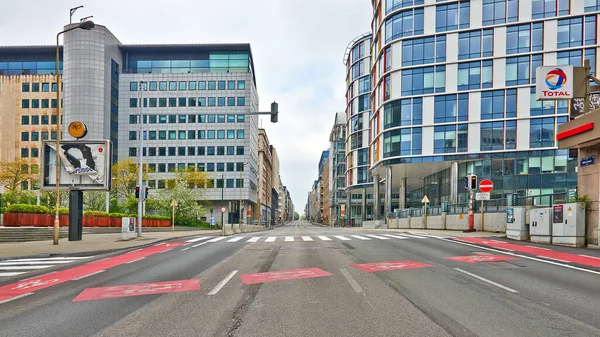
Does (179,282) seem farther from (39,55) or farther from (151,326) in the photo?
(39,55)

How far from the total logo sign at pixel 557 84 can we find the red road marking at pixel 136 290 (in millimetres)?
19088

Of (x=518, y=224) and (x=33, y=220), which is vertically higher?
(x=518, y=224)

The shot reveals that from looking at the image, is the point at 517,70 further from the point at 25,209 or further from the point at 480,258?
the point at 25,209

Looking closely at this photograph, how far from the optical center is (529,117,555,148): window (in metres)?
43.9

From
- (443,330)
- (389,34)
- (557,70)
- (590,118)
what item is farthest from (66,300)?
(389,34)

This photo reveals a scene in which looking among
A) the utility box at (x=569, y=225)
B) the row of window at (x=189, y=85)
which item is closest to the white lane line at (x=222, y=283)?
the utility box at (x=569, y=225)

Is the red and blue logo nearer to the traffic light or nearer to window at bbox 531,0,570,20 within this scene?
the traffic light

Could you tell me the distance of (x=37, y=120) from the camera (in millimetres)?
79000

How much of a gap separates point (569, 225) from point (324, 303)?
1480 centimetres

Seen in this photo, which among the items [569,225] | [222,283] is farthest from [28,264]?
[569,225]

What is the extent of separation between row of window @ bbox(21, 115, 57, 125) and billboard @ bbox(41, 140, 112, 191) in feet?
219

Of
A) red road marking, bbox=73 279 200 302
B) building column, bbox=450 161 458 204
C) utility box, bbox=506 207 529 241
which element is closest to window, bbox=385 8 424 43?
building column, bbox=450 161 458 204

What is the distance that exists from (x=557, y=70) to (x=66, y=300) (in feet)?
71.8

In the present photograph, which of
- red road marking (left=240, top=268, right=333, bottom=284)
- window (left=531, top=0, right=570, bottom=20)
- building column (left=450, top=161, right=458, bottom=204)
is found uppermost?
window (left=531, top=0, right=570, bottom=20)
